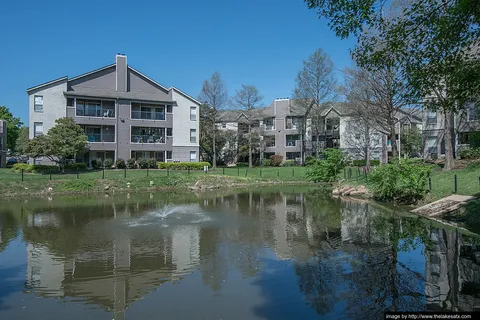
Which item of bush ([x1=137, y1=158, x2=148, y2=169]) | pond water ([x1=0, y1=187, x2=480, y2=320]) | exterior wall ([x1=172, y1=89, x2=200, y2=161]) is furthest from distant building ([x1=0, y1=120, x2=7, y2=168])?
pond water ([x1=0, y1=187, x2=480, y2=320])

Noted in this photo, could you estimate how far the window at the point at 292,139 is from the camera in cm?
6112

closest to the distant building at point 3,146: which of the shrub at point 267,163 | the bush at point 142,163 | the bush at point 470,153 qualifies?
the bush at point 142,163

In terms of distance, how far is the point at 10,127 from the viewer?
7681cm

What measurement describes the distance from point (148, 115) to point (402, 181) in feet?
112

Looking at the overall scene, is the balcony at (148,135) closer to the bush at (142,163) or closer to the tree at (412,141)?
the bush at (142,163)

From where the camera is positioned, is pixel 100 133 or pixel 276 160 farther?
pixel 276 160

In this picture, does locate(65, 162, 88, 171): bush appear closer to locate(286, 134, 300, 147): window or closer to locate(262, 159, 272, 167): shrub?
locate(262, 159, 272, 167): shrub

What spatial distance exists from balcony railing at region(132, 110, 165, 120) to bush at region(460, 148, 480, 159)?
33463mm

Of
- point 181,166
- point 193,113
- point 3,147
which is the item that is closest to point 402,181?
point 181,166

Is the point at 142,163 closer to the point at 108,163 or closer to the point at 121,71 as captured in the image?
the point at 108,163

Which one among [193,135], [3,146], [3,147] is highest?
[193,135]

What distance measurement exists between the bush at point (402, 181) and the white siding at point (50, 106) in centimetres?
3437

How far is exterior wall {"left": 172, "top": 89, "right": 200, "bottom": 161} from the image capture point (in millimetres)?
48375

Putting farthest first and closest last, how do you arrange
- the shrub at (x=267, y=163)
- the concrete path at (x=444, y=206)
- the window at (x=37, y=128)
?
the shrub at (x=267, y=163) → the window at (x=37, y=128) → the concrete path at (x=444, y=206)
